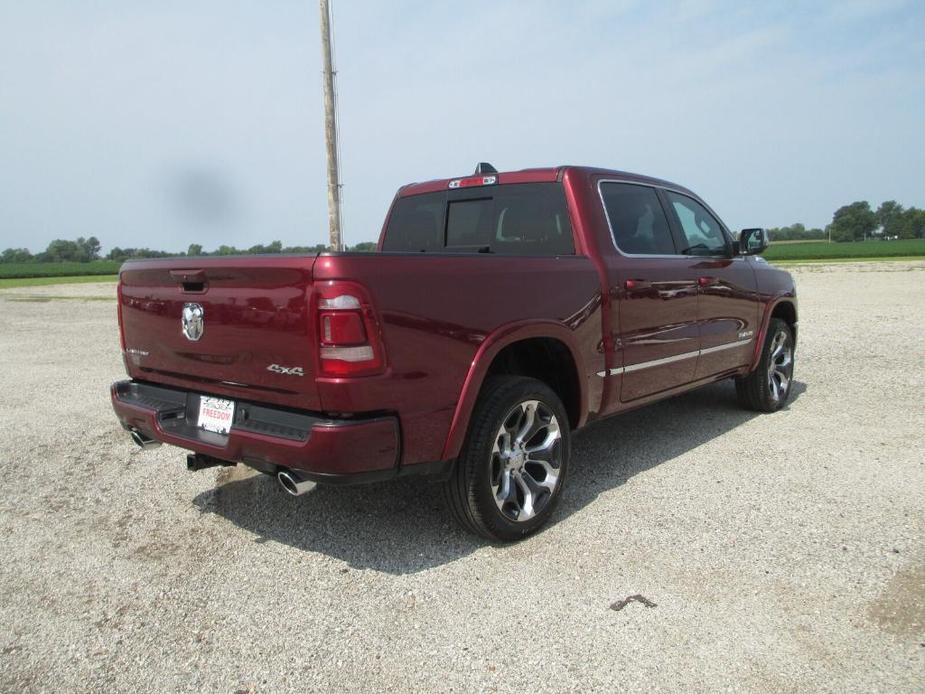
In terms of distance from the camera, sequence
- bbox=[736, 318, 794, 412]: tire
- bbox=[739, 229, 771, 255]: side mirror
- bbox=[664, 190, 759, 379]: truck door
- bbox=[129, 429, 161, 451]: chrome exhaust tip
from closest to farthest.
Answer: bbox=[129, 429, 161, 451]: chrome exhaust tip < bbox=[664, 190, 759, 379]: truck door < bbox=[739, 229, 771, 255]: side mirror < bbox=[736, 318, 794, 412]: tire

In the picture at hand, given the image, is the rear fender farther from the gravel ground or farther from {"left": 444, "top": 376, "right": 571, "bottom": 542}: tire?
the gravel ground

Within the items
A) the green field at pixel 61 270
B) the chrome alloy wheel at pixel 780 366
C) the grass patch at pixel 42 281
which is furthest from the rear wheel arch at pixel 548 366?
the green field at pixel 61 270

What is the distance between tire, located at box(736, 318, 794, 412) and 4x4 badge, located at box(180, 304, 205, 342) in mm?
4453

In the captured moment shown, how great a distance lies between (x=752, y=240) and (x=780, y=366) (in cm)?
143

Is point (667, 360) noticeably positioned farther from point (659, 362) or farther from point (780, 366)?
point (780, 366)

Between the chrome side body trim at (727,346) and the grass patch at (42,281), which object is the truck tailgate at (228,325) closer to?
the chrome side body trim at (727,346)

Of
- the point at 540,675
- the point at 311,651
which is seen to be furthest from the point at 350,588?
→ the point at 540,675

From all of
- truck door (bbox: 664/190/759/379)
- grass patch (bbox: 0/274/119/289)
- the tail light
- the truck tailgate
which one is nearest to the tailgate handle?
the truck tailgate

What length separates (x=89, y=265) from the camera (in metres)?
55.9

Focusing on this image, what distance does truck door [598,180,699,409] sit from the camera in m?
4.22

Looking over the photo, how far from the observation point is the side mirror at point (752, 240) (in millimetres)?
5422

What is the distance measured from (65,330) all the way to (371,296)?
1310 centimetres

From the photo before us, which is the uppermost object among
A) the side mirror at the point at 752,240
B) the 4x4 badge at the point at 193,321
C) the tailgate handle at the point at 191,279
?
the side mirror at the point at 752,240

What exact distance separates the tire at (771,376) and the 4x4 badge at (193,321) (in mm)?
4453
